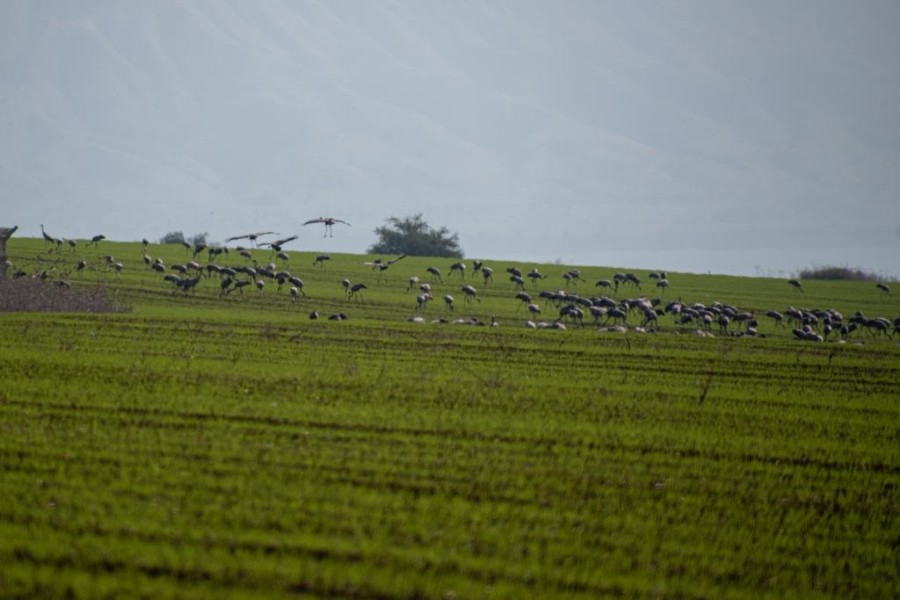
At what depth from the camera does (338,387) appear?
69.8 feet

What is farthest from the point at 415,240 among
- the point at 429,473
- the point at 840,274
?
the point at 429,473

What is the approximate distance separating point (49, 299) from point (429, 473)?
29718 mm

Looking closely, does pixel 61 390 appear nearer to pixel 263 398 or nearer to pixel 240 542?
pixel 263 398

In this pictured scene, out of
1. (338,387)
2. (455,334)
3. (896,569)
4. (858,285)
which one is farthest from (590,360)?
(858,285)

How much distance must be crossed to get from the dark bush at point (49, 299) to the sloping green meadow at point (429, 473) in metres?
10.2

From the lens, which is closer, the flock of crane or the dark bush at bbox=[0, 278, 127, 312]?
the dark bush at bbox=[0, 278, 127, 312]

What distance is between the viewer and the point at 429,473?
563 inches

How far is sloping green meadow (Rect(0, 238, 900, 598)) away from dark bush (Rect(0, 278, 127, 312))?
1018 cm

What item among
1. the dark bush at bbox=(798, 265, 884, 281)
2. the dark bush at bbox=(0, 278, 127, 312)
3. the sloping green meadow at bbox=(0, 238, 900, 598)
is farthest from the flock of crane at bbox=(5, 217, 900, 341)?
the dark bush at bbox=(798, 265, 884, 281)

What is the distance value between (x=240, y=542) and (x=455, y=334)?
23.9m

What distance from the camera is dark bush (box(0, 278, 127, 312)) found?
39312 mm

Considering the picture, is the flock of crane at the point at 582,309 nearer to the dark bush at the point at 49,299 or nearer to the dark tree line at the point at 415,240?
the dark bush at the point at 49,299

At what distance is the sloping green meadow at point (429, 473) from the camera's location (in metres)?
10.7

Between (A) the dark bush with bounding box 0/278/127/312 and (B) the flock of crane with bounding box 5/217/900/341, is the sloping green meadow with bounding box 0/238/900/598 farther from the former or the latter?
(B) the flock of crane with bounding box 5/217/900/341
